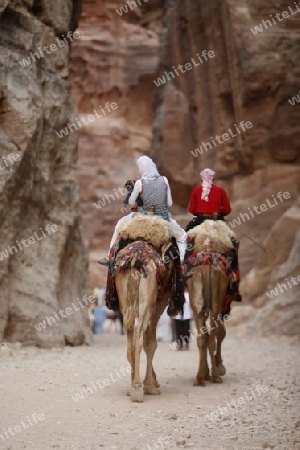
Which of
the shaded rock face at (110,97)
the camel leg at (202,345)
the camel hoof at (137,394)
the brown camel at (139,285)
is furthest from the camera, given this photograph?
the shaded rock face at (110,97)

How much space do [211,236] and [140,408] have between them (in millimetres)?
3071

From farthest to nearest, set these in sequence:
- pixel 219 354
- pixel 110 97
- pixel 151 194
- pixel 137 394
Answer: pixel 110 97
pixel 219 354
pixel 151 194
pixel 137 394

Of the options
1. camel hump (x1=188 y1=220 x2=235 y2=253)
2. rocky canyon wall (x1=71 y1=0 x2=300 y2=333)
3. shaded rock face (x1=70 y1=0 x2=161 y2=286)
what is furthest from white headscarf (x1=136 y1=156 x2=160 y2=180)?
shaded rock face (x1=70 y1=0 x2=161 y2=286)

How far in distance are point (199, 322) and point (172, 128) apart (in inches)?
1020

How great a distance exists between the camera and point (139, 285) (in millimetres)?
7992

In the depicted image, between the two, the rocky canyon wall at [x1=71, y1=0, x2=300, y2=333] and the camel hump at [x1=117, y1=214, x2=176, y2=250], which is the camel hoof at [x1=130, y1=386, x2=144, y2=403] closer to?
the camel hump at [x1=117, y1=214, x2=176, y2=250]

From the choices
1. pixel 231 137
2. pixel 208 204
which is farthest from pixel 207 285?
pixel 231 137

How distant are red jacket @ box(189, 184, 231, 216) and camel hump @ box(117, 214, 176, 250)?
1.59 m

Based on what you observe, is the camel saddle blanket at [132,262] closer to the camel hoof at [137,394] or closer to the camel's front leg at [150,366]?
the camel's front leg at [150,366]

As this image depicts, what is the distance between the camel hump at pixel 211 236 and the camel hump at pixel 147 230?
44.1 inches

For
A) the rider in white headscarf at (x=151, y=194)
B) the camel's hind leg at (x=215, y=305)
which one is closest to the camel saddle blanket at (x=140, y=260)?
the rider in white headscarf at (x=151, y=194)

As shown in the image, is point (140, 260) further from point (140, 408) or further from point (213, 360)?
point (213, 360)

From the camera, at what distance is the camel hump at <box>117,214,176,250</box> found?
836 centimetres

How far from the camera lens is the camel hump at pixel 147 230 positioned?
836cm
